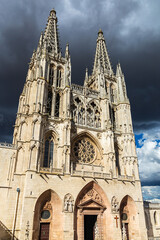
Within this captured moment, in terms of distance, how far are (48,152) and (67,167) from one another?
10.2 feet

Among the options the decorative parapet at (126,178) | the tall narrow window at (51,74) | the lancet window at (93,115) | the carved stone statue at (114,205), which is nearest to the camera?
the carved stone statue at (114,205)

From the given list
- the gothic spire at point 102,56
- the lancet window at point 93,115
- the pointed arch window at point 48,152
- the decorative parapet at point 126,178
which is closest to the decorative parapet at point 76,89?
the lancet window at point 93,115

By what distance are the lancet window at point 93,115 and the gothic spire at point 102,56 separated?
1020 centimetres

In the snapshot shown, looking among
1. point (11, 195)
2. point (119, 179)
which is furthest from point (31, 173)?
point (119, 179)

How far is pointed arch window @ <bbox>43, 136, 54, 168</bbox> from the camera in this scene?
20900 mm

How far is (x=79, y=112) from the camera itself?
84.9 feet

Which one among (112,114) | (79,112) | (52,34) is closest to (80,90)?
(79,112)

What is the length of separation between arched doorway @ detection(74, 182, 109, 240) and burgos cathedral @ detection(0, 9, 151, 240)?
0.28 feet

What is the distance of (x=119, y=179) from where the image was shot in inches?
870

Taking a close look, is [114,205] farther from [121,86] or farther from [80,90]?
[121,86]

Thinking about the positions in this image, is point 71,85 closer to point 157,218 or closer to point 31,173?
point 31,173

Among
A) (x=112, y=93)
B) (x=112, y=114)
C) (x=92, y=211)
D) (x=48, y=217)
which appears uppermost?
(x=112, y=93)

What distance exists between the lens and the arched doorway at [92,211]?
18.9 m

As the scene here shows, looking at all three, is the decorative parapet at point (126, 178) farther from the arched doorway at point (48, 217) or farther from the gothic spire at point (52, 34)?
the gothic spire at point (52, 34)
